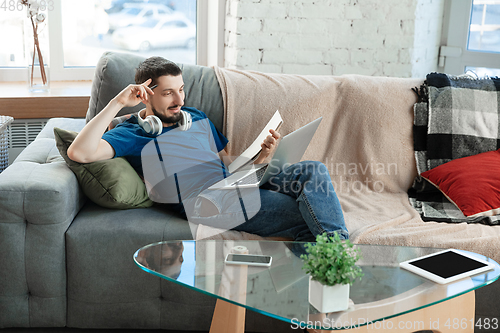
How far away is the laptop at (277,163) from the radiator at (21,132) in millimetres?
1216

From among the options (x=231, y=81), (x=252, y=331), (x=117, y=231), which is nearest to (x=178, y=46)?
(x=231, y=81)

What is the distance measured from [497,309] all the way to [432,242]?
31 centimetres

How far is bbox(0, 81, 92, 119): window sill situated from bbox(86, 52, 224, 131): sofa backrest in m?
0.46

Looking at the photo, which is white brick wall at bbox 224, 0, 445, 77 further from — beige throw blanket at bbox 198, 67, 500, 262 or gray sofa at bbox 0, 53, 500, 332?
gray sofa at bbox 0, 53, 500, 332

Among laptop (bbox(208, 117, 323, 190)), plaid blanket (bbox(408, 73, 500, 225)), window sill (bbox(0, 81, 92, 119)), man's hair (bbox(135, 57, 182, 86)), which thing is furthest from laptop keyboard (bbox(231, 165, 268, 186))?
window sill (bbox(0, 81, 92, 119))


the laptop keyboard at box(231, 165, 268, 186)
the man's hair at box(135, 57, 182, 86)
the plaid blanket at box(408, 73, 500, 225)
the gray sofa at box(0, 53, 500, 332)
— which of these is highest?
the man's hair at box(135, 57, 182, 86)

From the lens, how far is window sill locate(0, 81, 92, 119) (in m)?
2.29

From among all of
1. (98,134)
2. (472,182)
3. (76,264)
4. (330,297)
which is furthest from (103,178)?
(472,182)

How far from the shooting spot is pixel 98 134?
152 cm

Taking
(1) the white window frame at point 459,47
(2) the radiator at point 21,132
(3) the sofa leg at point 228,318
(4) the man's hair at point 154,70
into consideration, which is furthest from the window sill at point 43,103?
(1) the white window frame at point 459,47

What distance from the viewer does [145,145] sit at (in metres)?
1.69

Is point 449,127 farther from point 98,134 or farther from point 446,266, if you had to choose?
point 98,134

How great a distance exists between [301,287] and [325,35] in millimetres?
A: 1991

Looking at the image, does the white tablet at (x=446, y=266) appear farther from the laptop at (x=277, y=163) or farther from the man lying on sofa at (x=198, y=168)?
the laptop at (x=277, y=163)
